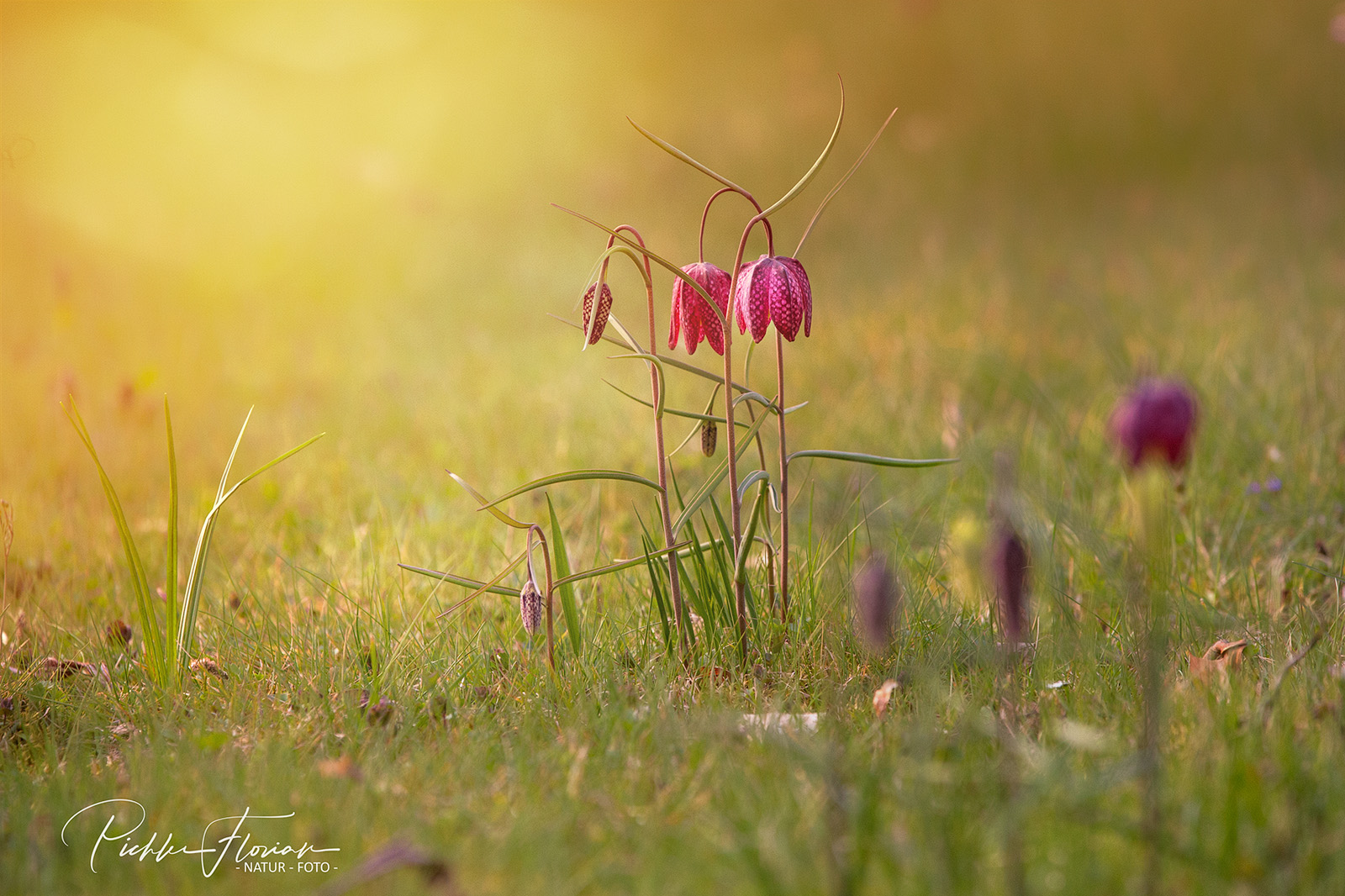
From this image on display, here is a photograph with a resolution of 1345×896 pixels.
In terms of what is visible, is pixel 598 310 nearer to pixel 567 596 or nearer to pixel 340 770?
pixel 567 596

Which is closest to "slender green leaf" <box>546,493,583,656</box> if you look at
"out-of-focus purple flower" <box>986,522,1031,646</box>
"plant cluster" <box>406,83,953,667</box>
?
"plant cluster" <box>406,83,953,667</box>

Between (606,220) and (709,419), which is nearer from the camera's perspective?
(709,419)

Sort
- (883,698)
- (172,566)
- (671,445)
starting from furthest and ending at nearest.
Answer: (671,445), (172,566), (883,698)

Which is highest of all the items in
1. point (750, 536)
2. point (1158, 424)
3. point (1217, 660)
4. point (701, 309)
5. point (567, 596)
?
point (701, 309)

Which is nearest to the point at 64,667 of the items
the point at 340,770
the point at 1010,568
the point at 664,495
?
the point at 340,770

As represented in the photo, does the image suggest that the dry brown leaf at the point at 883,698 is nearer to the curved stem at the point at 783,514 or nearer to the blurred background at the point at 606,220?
the curved stem at the point at 783,514

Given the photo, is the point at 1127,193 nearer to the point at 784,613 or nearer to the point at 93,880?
the point at 784,613

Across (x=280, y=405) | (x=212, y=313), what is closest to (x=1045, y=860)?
(x=280, y=405)

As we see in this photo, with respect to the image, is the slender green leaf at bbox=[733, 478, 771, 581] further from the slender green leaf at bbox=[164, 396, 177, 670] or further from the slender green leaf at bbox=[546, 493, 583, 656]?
the slender green leaf at bbox=[164, 396, 177, 670]
